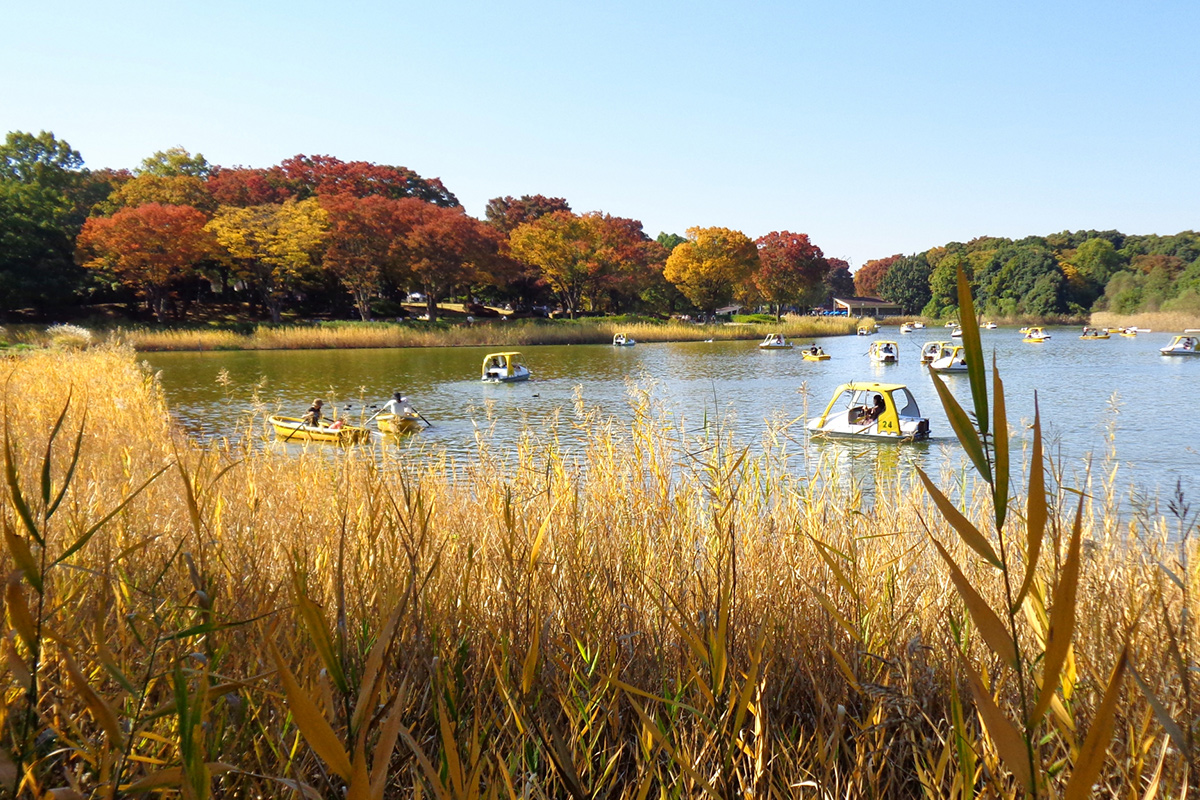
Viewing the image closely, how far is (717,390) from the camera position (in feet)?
74.0

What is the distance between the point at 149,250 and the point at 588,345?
23.2m

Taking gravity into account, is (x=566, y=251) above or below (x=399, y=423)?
above

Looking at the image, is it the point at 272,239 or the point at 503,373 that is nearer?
the point at 503,373

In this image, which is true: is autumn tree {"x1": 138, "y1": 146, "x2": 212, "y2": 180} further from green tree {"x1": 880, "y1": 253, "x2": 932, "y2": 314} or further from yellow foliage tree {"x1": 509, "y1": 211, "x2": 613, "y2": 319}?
green tree {"x1": 880, "y1": 253, "x2": 932, "y2": 314}

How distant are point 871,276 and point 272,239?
9430cm

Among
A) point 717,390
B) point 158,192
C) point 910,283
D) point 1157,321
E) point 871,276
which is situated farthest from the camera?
point 871,276

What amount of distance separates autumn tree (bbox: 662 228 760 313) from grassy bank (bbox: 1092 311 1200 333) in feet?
98.0

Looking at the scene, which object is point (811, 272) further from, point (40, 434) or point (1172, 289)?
point (40, 434)

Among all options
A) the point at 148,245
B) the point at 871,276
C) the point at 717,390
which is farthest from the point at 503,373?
the point at 871,276

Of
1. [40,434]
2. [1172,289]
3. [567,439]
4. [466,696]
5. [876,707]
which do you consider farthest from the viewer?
[1172,289]

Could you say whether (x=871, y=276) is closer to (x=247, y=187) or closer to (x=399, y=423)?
(x=247, y=187)

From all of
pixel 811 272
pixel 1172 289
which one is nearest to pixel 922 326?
pixel 811 272

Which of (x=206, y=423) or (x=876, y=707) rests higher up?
(x=876, y=707)

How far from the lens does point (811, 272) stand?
72.4m
